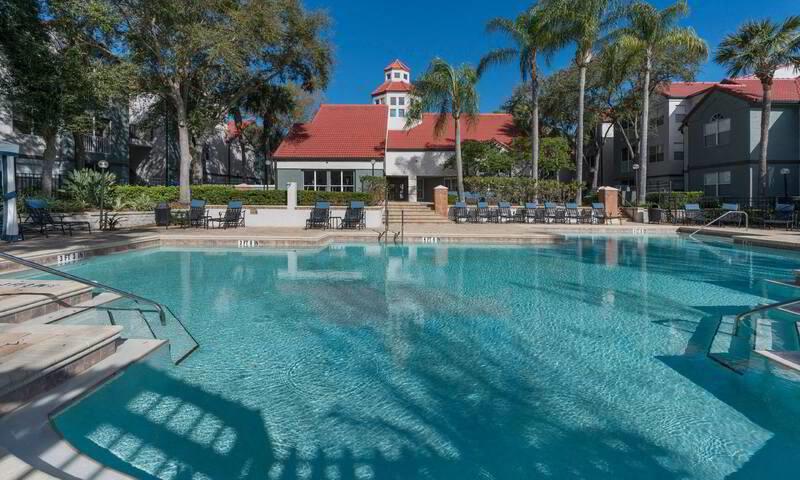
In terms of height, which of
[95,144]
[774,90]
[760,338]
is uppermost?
[774,90]

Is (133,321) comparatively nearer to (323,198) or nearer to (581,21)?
(323,198)

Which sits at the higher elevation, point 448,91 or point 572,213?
point 448,91

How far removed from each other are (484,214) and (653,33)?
482 inches

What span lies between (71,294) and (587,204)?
82.3 feet

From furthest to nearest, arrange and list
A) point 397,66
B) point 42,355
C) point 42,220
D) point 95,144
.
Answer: point 397,66, point 95,144, point 42,220, point 42,355

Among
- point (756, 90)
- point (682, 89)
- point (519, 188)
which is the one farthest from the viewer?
point (682, 89)

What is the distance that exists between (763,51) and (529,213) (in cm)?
1226

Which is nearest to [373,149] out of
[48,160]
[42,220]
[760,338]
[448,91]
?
[448,91]

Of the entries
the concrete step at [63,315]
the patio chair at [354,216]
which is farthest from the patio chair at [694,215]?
the concrete step at [63,315]

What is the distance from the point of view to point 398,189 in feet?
107

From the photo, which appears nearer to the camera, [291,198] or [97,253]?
[97,253]

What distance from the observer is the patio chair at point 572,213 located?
23578 millimetres

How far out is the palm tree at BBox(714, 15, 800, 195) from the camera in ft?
70.1

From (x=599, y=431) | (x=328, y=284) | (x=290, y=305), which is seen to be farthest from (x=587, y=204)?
(x=599, y=431)
